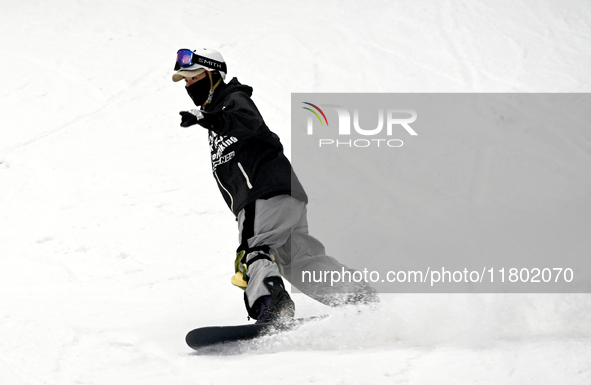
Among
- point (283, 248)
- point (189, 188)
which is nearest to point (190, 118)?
point (283, 248)

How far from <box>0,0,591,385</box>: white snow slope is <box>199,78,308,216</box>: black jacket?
78 centimetres

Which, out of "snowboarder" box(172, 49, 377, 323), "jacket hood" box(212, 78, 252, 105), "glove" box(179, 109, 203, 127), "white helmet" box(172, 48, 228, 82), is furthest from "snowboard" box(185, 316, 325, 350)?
"white helmet" box(172, 48, 228, 82)

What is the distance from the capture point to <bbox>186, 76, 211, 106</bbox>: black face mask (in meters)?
3.71

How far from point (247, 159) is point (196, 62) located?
23.9 inches

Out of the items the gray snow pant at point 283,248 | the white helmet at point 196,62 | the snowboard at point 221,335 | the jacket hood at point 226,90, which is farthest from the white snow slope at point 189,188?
the white helmet at point 196,62

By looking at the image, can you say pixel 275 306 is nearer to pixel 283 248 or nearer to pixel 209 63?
pixel 283 248

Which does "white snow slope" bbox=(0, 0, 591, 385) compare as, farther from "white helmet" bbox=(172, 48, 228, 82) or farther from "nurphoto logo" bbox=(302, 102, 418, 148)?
"white helmet" bbox=(172, 48, 228, 82)

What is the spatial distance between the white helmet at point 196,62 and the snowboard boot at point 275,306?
4.13ft

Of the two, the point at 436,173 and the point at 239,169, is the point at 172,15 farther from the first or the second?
the point at 239,169

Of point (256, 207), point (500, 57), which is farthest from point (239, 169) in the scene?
point (500, 57)

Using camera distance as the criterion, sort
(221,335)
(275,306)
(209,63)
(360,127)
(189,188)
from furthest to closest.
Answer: (360,127), (189,188), (209,63), (275,306), (221,335)

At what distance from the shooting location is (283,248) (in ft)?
12.2

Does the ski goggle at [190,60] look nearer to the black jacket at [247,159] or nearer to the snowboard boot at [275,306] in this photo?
the black jacket at [247,159]

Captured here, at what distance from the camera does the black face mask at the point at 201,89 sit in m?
3.71
